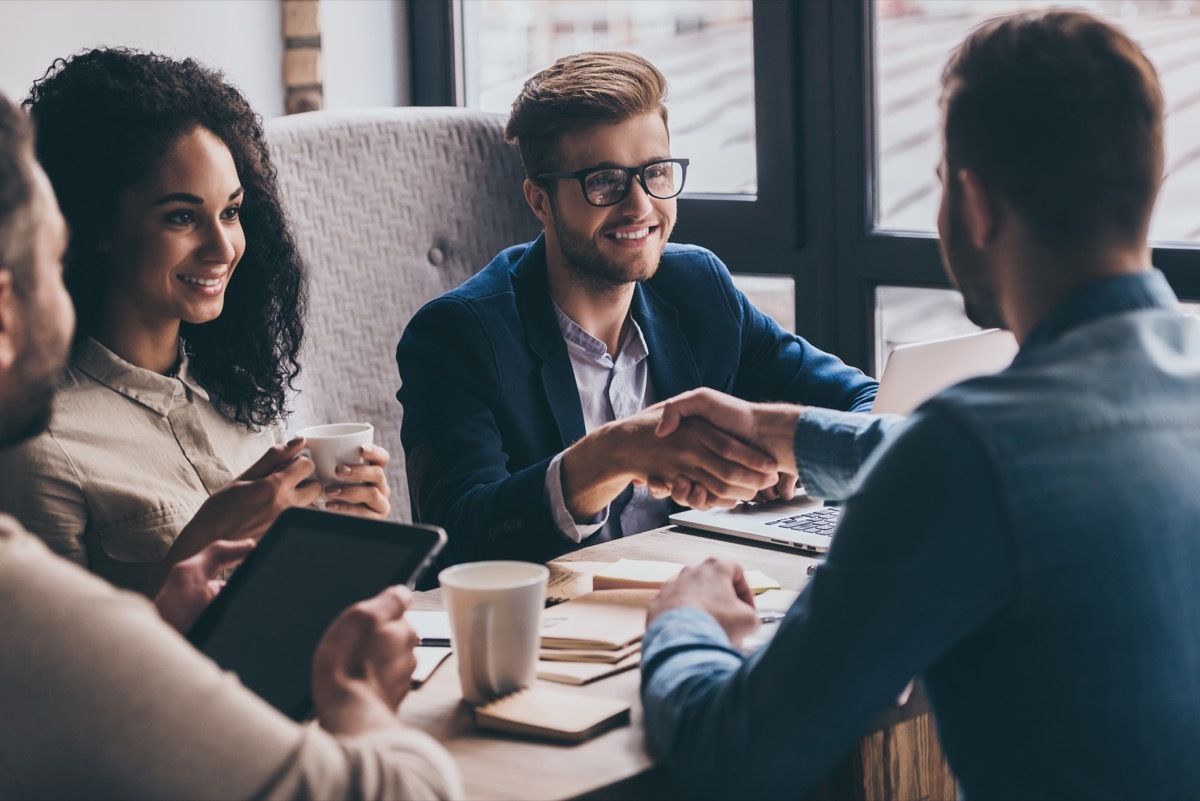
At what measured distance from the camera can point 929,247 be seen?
9.09ft

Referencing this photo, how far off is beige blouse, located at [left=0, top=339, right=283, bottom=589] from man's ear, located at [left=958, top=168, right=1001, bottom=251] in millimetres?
1156

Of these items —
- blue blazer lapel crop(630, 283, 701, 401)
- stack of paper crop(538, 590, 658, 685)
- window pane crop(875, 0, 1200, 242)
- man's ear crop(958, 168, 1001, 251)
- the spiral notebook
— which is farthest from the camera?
window pane crop(875, 0, 1200, 242)

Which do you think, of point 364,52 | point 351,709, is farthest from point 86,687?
point 364,52

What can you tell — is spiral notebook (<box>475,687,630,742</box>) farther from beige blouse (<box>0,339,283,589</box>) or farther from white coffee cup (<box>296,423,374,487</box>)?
beige blouse (<box>0,339,283,589</box>)

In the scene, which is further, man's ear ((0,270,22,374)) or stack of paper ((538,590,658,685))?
stack of paper ((538,590,658,685))

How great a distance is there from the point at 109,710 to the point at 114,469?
40.1 inches

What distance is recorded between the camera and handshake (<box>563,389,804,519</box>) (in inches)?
70.6

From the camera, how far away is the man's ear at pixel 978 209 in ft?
3.63

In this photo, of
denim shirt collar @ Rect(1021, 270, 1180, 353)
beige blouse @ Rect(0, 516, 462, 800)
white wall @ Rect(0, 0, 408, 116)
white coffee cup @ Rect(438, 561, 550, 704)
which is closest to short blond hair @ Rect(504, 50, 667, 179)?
white wall @ Rect(0, 0, 408, 116)

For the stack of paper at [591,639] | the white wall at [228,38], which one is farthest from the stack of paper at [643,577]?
the white wall at [228,38]

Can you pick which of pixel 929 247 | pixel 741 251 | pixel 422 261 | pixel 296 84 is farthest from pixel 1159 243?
pixel 296 84

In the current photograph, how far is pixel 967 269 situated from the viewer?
1166mm

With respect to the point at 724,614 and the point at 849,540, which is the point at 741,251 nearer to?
the point at 724,614

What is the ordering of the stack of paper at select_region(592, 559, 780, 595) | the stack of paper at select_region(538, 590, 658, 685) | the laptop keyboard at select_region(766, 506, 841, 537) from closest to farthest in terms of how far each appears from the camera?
the stack of paper at select_region(538, 590, 658, 685), the stack of paper at select_region(592, 559, 780, 595), the laptop keyboard at select_region(766, 506, 841, 537)
